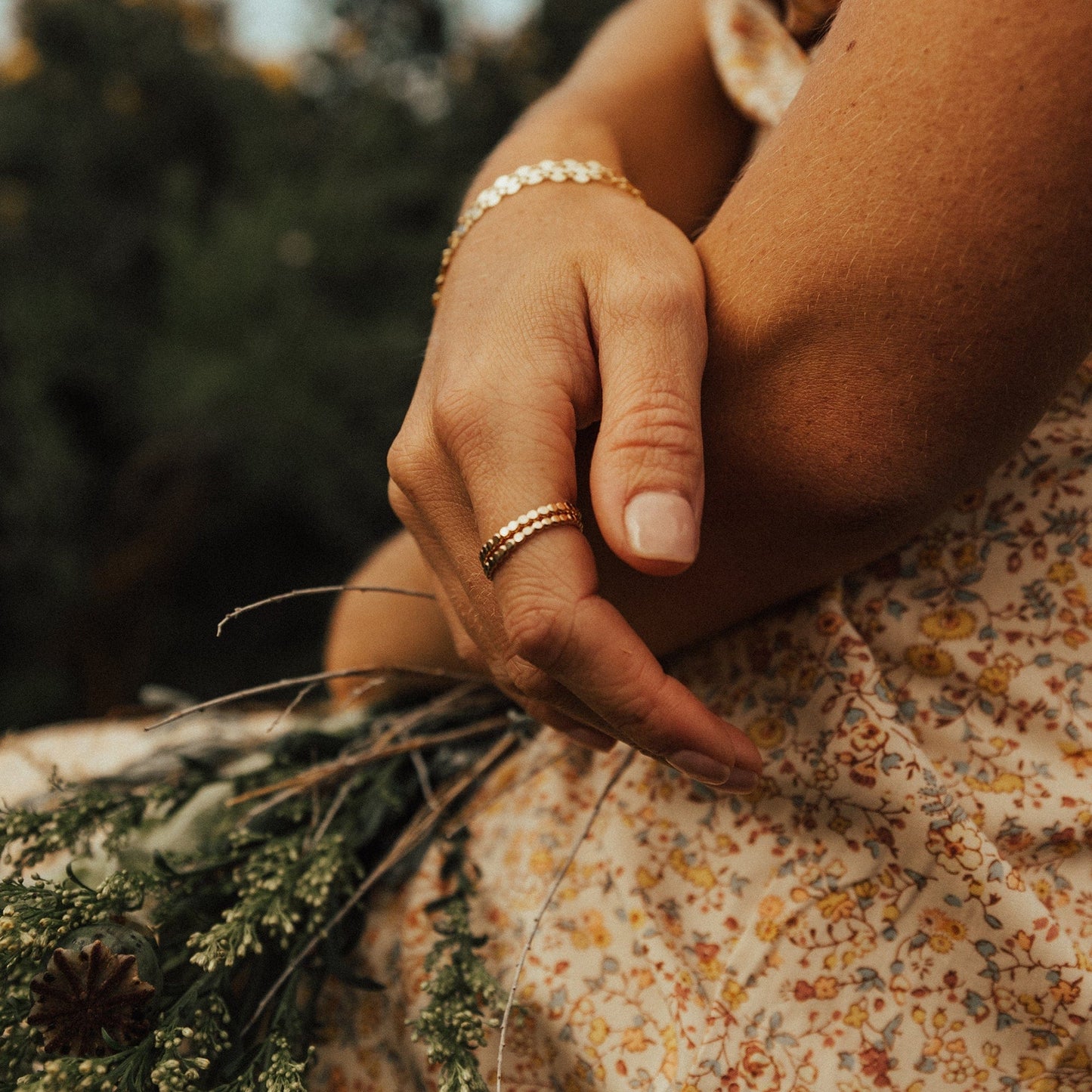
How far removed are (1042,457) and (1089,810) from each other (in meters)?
0.24

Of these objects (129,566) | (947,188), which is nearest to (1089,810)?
(947,188)

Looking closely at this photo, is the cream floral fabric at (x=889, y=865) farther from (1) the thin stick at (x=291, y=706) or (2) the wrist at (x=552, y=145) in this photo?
(2) the wrist at (x=552, y=145)

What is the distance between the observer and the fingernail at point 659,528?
470mm

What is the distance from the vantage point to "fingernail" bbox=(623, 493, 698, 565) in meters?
0.47

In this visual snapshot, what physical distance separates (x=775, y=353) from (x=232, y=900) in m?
0.62

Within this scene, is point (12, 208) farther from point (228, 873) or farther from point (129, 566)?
point (228, 873)

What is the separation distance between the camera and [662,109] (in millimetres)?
952

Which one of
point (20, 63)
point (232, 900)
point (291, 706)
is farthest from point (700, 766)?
point (20, 63)

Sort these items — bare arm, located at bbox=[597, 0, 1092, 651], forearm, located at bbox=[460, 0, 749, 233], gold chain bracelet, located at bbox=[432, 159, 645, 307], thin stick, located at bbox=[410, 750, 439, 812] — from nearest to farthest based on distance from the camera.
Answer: bare arm, located at bbox=[597, 0, 1092, 651] → gold chain bracelet, located at bbox=[432, 159, 645, 307] → thin stick, located at bbox=[410, 750, 439, 812] → forearm, located at bbox=[460, 0, 749, 233]

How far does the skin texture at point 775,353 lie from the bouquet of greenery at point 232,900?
0.25 metres

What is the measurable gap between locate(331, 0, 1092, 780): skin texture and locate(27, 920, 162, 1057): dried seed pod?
1.02 feet

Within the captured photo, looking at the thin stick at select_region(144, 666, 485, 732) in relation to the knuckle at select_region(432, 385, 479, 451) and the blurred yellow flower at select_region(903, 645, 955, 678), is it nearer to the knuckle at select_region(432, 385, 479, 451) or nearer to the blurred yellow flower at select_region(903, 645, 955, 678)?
the knuckle at select_region(432, 385, 479, 451)

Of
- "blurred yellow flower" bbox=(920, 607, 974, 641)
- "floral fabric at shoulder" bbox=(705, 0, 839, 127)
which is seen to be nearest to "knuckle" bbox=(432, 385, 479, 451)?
→ "blurred yellow flower" bbox=(920, 607, 974, 641)

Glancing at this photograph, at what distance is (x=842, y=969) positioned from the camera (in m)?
0.61
